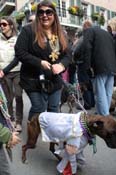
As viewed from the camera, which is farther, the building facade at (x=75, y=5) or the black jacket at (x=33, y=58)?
the building facade at (x=75, y=5)

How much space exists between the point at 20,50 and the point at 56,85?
592 millimetres

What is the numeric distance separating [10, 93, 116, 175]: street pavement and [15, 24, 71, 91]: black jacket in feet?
3.11

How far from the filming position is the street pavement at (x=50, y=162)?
5.12 m

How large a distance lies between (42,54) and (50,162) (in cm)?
138

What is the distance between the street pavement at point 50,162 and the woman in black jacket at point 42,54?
0.69 metres

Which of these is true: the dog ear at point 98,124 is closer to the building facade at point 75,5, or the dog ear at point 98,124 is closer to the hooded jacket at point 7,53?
the hooded jacket at point 7,53

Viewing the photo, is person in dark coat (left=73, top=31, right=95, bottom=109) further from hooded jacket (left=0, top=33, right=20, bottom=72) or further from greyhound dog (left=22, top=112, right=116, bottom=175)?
greyhound dog (left=22, top=112, right=116, bottom=175)

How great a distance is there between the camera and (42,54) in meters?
5.00

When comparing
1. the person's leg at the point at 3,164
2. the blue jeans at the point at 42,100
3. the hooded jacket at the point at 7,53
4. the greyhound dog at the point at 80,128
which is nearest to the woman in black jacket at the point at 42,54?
the blue jeans at the point at 42,100

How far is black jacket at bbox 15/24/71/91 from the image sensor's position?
495 cm

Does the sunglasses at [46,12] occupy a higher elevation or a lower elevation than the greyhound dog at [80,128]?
higher

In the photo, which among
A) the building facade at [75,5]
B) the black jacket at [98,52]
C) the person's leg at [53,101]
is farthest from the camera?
the building facade at [75,5]

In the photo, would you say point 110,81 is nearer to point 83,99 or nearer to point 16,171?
point 16,171

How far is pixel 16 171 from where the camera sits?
16.8 ft
